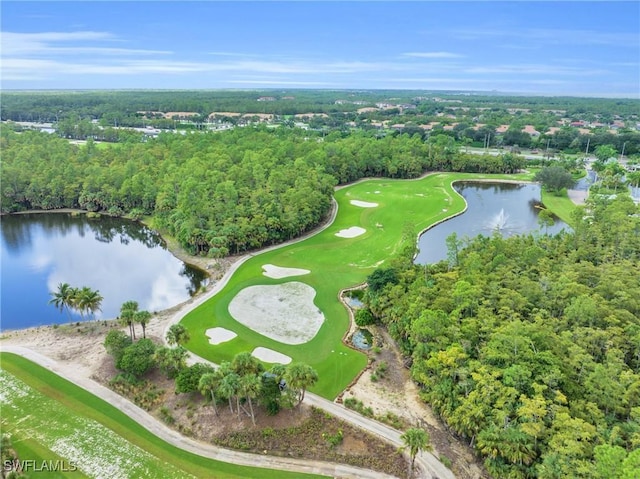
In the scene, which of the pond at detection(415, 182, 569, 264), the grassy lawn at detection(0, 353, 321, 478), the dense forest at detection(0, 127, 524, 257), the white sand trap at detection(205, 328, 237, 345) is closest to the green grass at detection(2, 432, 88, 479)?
the grassy lawn at detection(0, 353, 321, 478)

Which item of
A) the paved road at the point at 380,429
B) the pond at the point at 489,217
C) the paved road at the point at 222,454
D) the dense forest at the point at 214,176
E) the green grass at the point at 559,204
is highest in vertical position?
the dense forest at the point at 214,176

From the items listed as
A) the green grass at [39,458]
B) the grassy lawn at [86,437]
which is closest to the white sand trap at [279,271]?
the grassy lawn at [86,437]

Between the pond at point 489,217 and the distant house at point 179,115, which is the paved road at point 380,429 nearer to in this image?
the pond at point 489,217

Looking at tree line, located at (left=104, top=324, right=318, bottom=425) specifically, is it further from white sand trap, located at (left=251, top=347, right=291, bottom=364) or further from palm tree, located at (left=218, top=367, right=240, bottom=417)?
white sand trap, located at (left=251, top=347, right=291, bottom=364)

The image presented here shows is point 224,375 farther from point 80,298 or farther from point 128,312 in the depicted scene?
point 80,298

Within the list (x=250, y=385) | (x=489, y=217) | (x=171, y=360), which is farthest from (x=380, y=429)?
(x=489, y=217)

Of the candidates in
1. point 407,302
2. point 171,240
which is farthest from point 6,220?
point 407,302
